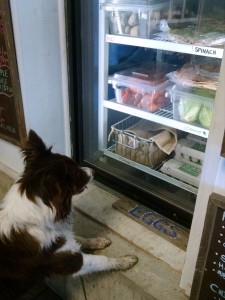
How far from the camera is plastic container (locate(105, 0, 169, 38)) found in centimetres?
125

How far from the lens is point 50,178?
0.93 m

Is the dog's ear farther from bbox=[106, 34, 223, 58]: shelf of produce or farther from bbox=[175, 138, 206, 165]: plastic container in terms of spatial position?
bbox=[175, 138, 206, 165]: plastic container

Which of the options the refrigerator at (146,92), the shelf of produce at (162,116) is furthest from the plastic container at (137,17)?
the shelf of produce at (162,116)

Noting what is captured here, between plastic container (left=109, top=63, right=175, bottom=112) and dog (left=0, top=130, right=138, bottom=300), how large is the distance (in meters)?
0.54

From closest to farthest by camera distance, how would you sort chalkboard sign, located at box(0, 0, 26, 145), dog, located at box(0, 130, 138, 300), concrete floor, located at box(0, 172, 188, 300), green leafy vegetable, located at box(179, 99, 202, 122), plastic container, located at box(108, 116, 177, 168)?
dog, located at box(0, 130, 138, 300) → concrete floor, located at box(0, 172, 188, 300) → green leafy vegetable, located at box(179, 99, 202, 122) → chalkboard sign, located at box(0, 0, 26, 145) → plastic container, located at box(108, 116, 177, 168)

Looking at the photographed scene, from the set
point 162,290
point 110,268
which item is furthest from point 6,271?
point 162,290

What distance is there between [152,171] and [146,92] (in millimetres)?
410

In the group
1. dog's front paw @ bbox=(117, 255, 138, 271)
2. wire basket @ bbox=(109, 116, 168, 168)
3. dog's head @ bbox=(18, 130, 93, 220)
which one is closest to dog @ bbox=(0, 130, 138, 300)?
dog's head @ bbox=(18, 130, 93, 220)

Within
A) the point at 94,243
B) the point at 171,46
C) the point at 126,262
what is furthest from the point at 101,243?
the point at 171,46

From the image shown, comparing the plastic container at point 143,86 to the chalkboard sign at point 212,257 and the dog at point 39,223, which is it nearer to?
→ the dog at point 39,223

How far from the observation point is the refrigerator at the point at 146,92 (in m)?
1.19

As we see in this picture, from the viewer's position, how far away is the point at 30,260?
3.46 ft

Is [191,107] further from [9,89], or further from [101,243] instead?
[9,89]

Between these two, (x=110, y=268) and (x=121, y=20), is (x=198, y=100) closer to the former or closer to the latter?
(x=121, y=20)
